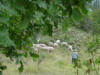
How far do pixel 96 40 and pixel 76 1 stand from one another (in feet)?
4.41

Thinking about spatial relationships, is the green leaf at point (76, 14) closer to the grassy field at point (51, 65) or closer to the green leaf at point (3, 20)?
the green leaf at point (3, 20)

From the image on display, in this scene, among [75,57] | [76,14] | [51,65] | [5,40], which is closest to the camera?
[5,40]

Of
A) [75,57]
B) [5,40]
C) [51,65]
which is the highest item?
[5,40]

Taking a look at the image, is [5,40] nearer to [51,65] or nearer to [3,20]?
[3,20]

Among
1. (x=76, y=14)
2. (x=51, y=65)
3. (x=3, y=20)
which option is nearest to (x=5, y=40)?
(x=3, y=20)

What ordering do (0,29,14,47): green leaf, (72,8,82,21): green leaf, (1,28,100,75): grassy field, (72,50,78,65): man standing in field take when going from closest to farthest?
(0,29,14,47): green leaf < (72,8,82,21): green leaf < (72,50,78,65): man standing in field < (1,28,100,75): grassy field

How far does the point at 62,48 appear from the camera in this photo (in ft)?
50.1

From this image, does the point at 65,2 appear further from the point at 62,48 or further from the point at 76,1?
the point at 62,48

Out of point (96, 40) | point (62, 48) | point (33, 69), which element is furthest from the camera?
point (62, 48)

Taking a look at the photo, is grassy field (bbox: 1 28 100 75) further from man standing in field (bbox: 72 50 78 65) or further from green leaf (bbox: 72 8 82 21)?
green leaf (bbox: 72 8 82 21)

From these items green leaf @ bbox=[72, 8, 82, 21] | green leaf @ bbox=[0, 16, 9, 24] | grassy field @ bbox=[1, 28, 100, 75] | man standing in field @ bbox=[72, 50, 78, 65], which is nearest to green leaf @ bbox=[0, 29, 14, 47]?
green leaf @ bbox=[0, 16, 9, 24]

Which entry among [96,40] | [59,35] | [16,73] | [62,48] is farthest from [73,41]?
[96,40]

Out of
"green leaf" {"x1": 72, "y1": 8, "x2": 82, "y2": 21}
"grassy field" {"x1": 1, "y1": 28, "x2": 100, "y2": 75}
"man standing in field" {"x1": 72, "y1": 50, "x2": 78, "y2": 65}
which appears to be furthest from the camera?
"grassy field" {"x1": 1, "y1": 28, "x2": 100, "y2": 75}

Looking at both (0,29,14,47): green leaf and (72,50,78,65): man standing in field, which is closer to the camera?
(0,29,14,47): green leaf
